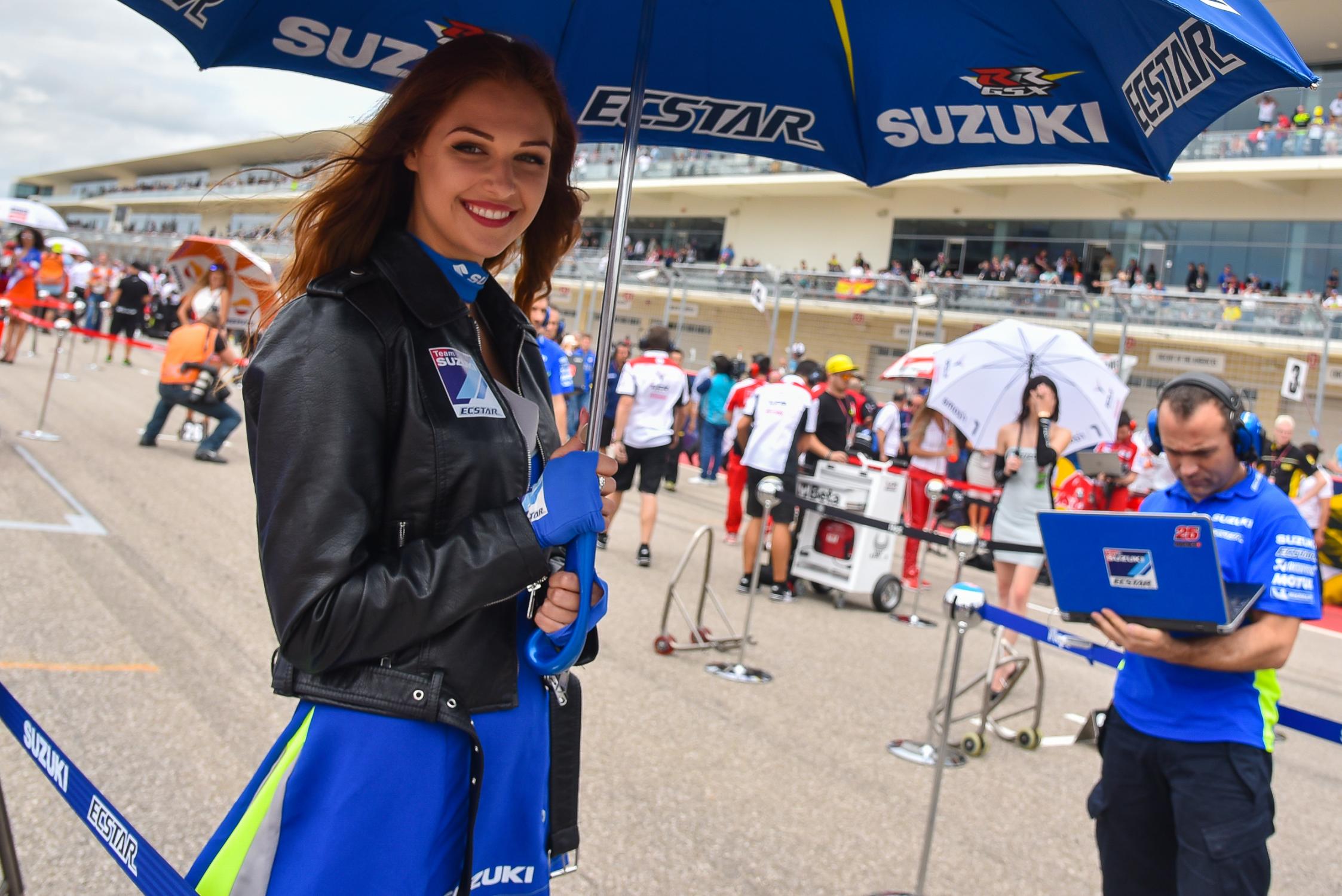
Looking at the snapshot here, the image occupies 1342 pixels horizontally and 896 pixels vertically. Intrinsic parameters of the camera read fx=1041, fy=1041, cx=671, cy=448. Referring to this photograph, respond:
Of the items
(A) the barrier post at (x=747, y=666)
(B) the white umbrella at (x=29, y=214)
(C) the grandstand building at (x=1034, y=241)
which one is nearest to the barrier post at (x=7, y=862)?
(A) the barrier post at (x=747, y=666)

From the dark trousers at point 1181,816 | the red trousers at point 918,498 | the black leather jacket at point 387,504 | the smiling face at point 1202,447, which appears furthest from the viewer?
the red trousers at point 918,498

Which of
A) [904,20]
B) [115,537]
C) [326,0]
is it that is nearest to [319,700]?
[326,0]

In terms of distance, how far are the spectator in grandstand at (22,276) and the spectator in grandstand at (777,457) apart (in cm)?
1357

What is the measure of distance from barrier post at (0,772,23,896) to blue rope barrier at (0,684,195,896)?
106mm

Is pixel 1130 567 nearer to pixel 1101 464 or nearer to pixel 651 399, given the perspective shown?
pixel 1101 464

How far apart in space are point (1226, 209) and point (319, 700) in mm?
30102

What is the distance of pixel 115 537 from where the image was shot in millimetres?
7285

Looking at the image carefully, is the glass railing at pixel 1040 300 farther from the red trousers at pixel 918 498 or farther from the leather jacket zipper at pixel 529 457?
the leather jacket zipper at pixel 529 457

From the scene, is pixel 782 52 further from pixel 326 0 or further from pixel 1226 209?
pixel 1226 209

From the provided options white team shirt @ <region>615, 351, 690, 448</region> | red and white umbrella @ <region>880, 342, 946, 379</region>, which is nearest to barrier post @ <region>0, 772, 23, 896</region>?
white team shirt @ <region>615, 351, 690, 448</region>

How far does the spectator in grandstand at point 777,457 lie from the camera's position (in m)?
8.82

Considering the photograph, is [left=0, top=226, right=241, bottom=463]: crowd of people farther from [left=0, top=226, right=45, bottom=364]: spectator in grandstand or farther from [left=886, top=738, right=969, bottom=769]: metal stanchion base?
[left=886, top=738, right=969, bottom=769]: metal stanchion base

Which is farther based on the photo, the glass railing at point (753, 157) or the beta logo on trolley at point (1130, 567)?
the glass railing at point (753, 157)

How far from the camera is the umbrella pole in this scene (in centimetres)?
207
